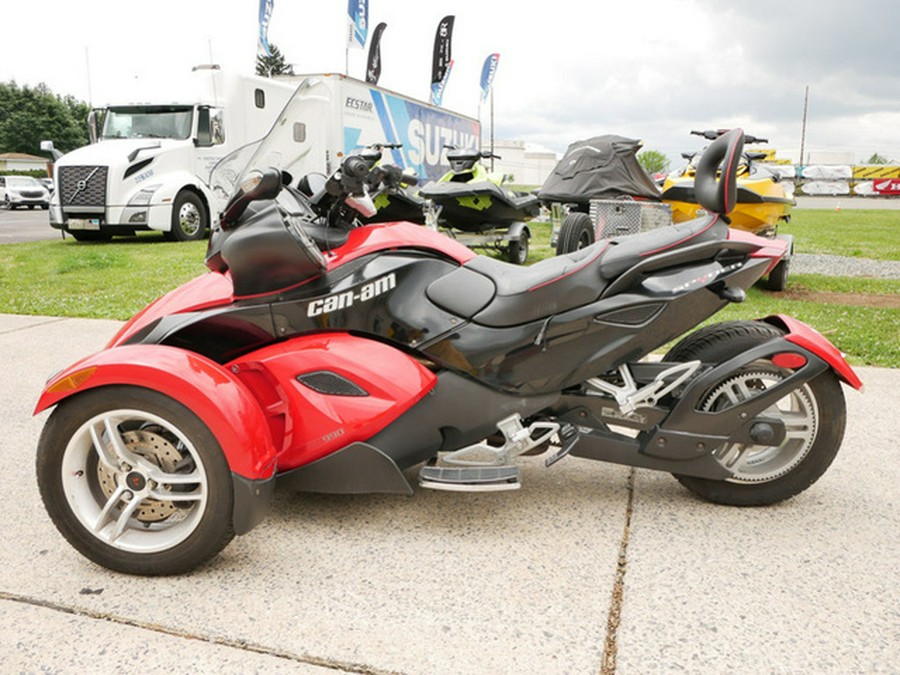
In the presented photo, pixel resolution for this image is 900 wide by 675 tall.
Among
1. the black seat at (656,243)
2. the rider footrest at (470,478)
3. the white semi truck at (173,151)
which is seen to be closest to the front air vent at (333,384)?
the rider footrest at (470,478)

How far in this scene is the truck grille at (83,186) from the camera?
1335 centimetres

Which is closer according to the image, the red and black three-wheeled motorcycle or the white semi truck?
the red and black three-wheeled motorcycle

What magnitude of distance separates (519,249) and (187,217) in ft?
23.8

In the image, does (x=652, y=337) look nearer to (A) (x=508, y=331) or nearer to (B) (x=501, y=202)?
(A) (x=508, y=331)

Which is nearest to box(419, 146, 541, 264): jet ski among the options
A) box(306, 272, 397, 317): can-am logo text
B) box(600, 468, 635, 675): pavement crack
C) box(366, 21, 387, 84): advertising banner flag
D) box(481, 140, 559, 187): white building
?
box(306, 272, 397, 317): can-am logo text

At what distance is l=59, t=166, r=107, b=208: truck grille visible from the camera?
13.4 meters

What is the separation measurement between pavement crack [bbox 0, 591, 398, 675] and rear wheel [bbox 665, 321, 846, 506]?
1.51 metres

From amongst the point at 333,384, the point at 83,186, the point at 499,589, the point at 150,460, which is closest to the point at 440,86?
the point at 83,186

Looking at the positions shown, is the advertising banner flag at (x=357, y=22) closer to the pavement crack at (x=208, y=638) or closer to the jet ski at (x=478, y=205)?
the jet ski at (x=478, y=205)

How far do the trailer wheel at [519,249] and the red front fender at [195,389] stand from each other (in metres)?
8.18

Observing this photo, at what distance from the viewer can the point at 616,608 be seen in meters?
2.17

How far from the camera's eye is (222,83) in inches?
559

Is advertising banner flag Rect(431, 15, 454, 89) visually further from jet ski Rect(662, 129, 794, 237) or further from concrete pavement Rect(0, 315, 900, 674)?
concrete pavement Rect(0, 315, 900, 674)

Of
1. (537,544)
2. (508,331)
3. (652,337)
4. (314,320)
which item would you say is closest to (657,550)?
(537,544)
